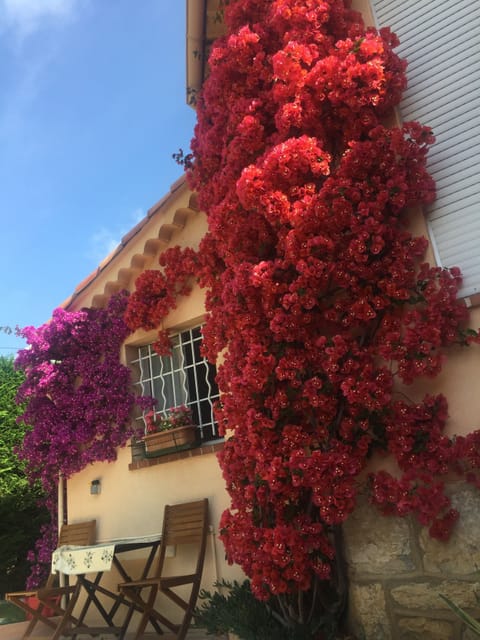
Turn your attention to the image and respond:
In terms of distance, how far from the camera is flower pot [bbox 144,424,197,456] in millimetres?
5355

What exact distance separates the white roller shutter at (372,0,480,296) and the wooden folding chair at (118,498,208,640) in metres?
3.00

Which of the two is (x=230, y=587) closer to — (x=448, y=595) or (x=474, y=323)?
(x=448, y=595)

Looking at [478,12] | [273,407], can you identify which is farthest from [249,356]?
[478,12]

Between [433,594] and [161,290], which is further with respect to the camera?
[161,290]

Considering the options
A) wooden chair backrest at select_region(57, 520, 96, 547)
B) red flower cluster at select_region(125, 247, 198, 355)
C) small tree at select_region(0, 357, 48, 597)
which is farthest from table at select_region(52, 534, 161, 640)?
small tree at select_region(0, 357, 48, 597)

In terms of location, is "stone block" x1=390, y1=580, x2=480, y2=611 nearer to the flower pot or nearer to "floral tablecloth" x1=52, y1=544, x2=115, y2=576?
"floral tablecloth" x1=52, y1=544, x2=115, y2=576

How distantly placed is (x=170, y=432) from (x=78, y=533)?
5.76 feet

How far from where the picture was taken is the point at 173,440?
539cm

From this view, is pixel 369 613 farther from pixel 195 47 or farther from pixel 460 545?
pixel 195 47

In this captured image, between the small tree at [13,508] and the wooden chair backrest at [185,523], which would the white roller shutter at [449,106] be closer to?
the wooden chair backrest at [185,523]

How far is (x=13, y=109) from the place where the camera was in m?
9.33

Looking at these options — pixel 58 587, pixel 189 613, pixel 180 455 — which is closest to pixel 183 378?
pixel 180 455

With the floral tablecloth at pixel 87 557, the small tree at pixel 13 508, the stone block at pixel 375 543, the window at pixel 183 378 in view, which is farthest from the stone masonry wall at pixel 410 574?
the small tree at pixel 13 508

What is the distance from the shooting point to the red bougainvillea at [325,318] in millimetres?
3420
